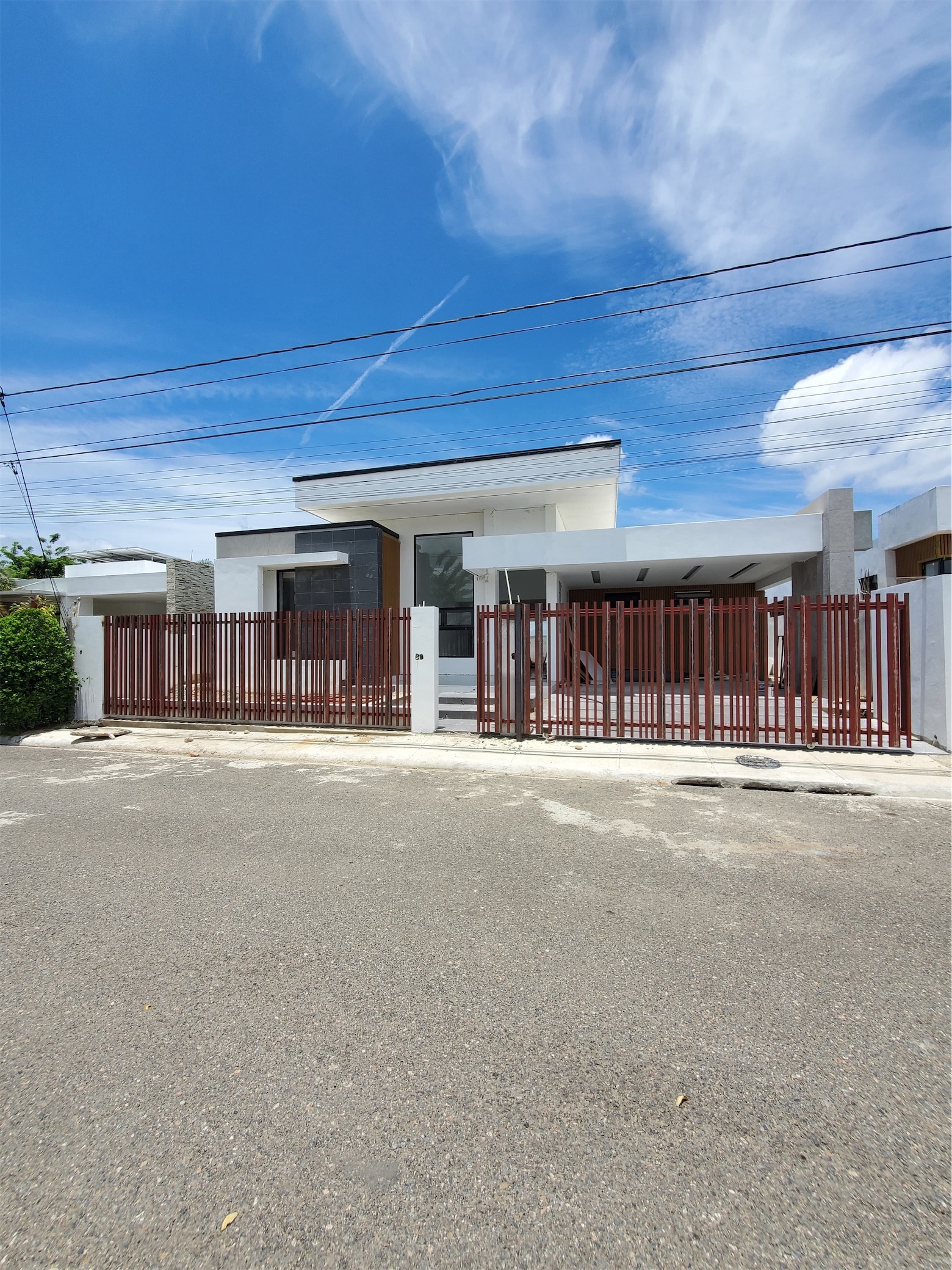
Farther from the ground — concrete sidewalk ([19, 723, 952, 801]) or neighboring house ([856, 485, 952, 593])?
neighboring house ([856, 485, 952, 593])

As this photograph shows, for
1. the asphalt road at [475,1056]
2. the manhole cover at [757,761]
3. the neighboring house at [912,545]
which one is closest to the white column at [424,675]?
the manhole cover at [757,761]

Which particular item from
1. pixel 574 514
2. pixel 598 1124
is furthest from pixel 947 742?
pixel 574 514

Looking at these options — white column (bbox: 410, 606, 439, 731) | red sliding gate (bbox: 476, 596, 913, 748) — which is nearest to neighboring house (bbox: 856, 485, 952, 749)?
red sliding gate (bbox: 476, 596, 913, 748)

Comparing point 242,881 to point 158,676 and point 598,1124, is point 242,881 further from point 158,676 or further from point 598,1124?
point 158,676

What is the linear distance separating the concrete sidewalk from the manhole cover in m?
0.09

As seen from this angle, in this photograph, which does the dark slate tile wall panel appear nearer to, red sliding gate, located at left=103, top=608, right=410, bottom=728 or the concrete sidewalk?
red sliding gate, located at left=103, top=608, right=410, bottom=728

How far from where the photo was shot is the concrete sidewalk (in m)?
7.42

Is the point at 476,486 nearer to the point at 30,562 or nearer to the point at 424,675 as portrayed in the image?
the point at 424,675

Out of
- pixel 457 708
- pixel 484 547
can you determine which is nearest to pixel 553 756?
pixel 457 708

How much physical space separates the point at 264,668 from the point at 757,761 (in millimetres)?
8445

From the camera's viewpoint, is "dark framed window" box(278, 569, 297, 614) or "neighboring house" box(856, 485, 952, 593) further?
"dark framed window" box(278, 569, 297, 614)

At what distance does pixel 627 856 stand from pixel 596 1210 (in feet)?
10.2

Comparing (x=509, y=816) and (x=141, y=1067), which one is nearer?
(x=141, y=1067)

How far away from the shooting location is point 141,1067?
246 cm
